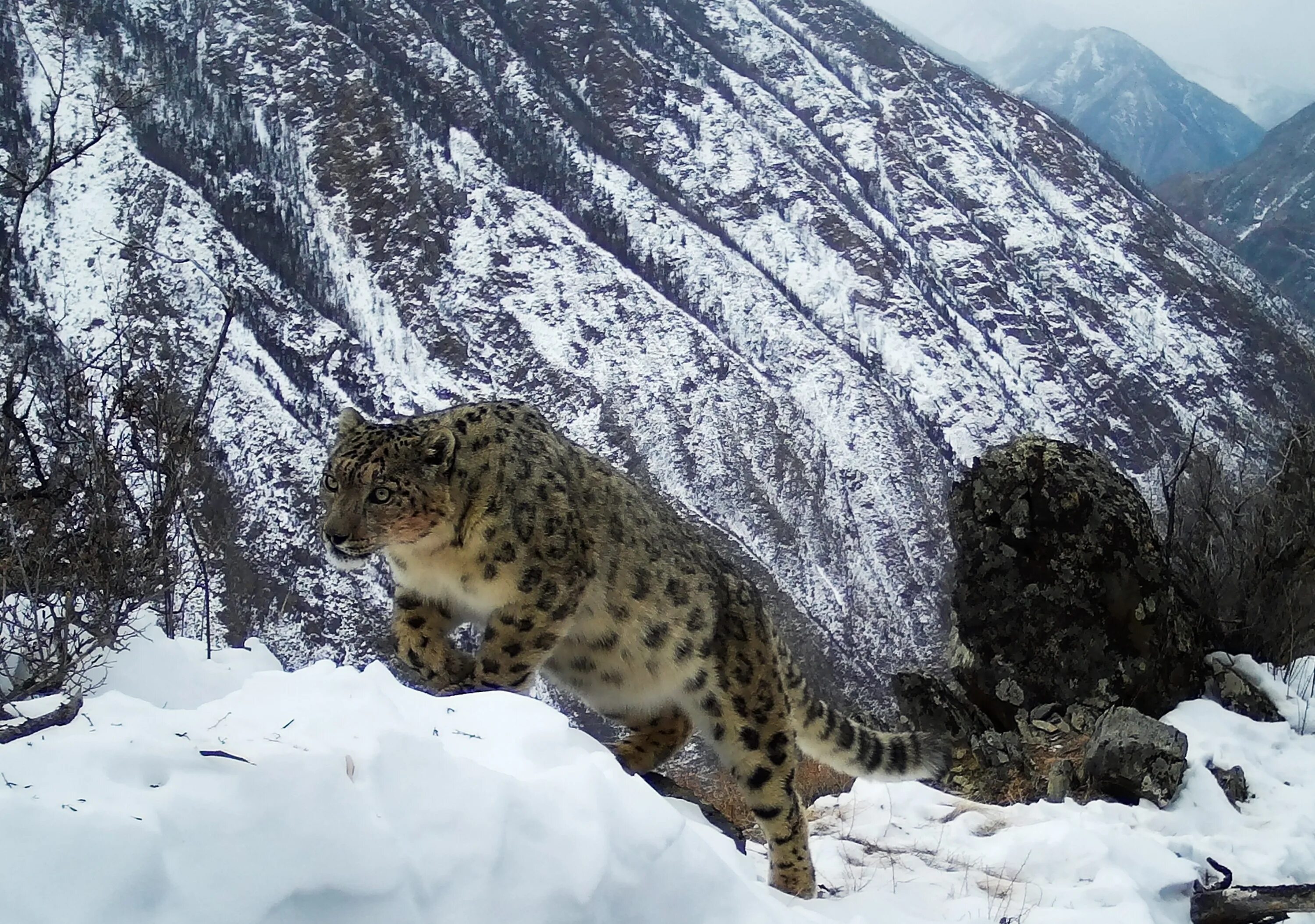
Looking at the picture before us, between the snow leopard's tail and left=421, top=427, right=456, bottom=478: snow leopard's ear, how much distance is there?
227 centimetres

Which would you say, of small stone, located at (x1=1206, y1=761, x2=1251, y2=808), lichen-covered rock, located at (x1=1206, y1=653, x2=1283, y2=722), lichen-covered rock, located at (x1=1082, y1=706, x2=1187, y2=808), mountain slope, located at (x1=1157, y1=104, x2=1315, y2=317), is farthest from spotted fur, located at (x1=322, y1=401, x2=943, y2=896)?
mountain slope, located at (x1=1157, y1=104, x2=1315, y2=317)

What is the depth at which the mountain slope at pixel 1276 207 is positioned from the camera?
174 ft

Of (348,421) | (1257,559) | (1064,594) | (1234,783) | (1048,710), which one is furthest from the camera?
(1257,559)

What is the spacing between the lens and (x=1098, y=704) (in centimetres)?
979

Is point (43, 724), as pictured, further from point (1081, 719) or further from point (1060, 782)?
point (1081, 719)

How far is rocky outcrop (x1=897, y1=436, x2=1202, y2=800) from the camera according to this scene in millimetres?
9836

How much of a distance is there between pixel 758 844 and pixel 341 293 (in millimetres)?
60454

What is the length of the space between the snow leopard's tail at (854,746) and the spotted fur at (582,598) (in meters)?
0.01

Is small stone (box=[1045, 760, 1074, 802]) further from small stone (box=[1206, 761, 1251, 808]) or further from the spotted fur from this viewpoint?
the spotted fur

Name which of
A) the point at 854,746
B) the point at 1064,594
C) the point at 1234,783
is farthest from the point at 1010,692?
the point at 854,746

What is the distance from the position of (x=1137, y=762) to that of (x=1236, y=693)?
3061mm

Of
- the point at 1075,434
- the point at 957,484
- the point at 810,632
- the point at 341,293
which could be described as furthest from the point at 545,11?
the point at 957,484

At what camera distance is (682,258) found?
248 feet

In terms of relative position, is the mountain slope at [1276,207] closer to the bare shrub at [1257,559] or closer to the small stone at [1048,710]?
the bare shrub at [1257,559]
